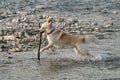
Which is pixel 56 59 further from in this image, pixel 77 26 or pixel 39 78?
pixel 77 26

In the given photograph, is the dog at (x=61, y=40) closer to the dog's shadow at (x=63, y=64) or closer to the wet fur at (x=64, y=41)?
the wet fur at (x=64, y=41)

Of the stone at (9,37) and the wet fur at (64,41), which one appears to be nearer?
the wet fur at (64,41)

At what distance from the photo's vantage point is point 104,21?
20.8 metres

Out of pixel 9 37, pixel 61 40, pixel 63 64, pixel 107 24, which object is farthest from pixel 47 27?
pixel 107 24

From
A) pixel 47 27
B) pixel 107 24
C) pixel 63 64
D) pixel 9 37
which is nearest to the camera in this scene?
pixel 63 64

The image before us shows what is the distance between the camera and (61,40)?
14.0 m

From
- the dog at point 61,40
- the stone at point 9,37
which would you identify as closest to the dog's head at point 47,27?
the dog at point 61,40

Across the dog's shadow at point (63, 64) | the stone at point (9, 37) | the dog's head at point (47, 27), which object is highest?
the dog's head at point (47, 27)

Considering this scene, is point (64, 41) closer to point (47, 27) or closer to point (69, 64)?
point (47, 27)

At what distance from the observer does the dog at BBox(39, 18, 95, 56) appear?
1368cm

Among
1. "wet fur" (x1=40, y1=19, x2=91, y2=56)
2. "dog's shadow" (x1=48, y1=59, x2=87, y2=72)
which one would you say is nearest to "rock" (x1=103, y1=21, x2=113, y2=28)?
"wet fur" (x1=40, y1=19, x2=91, y2=56)

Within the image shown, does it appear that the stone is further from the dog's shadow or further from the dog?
the dog's shadow

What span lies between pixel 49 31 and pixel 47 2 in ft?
50.6

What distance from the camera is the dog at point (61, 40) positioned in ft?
44.9
